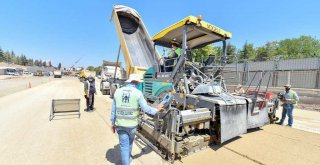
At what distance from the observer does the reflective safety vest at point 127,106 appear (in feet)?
9.02

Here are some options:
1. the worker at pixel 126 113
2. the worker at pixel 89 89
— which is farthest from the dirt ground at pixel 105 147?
the worker at pixel 89 89

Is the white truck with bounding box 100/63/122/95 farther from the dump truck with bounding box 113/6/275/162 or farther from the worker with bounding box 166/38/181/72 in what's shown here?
the dump truck with bounding box 113/6/275/162

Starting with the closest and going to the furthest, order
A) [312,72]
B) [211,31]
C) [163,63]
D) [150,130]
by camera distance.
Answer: [150,130]
[211,31]
[163,63]
[312,72]

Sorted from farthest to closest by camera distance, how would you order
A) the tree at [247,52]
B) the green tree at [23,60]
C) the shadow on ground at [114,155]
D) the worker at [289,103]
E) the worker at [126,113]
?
the green tree at [23,60] < the tree at [247,52] < the worker at [289,103] < the shadow on ground at [114,155] < the worker at [126,113]

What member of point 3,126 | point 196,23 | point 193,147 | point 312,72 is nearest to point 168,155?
point 193,147

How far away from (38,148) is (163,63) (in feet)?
12.4

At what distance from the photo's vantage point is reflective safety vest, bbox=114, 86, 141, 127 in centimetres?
275

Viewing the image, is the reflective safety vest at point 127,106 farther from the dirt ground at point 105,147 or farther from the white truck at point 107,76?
the white truck at point 107,76

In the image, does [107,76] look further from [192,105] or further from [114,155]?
[114,155]

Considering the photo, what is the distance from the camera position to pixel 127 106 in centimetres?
276

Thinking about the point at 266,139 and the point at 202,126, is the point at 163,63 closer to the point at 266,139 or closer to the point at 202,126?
the point at 202,126

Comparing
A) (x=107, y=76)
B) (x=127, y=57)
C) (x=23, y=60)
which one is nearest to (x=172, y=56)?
(x=127, y=57)

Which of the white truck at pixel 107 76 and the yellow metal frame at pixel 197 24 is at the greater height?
the yellow metal frame at pixel 197 24

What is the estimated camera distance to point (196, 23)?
437cm
